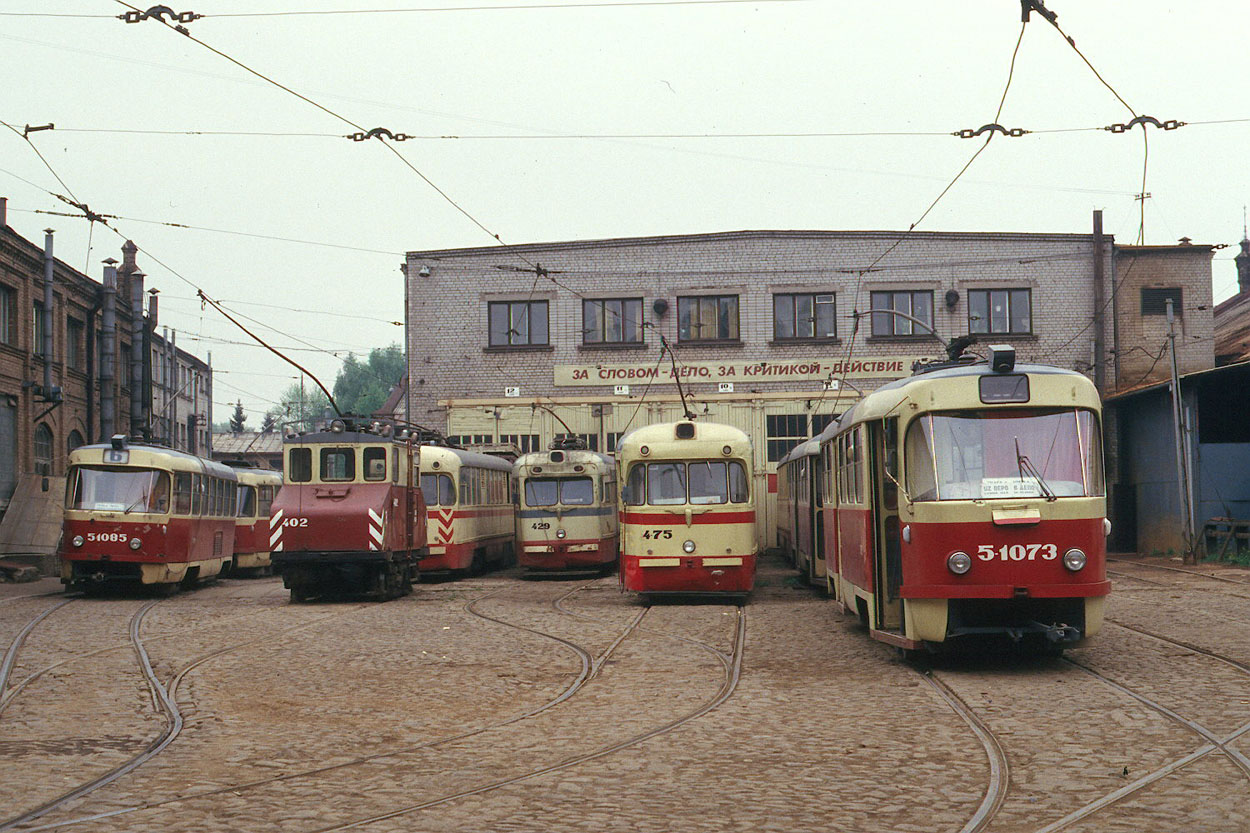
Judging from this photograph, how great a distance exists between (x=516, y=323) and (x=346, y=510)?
20.2 meters

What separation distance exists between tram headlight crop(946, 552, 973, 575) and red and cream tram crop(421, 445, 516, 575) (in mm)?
15743

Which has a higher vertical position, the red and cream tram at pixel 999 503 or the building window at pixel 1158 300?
the building window at pixel 1158 300

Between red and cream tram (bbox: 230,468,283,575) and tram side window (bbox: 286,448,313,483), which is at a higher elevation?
tram side window (bbox: 286,448,313,483)

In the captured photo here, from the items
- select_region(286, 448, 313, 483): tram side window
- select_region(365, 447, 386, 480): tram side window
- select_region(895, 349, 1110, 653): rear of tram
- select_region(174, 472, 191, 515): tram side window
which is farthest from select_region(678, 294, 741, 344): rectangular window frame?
select_region(895, 349, 1110, 653): rear of tram

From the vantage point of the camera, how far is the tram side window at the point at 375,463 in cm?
2192

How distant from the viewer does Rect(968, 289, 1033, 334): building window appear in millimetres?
40156

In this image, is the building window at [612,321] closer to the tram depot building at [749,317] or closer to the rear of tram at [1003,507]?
the tram depot building at [749,317]

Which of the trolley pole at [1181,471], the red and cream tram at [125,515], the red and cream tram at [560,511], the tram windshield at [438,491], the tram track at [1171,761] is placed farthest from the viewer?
the trolley pole at [1181,471]

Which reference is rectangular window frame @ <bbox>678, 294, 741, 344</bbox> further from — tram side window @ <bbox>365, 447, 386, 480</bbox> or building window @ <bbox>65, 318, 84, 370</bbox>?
tram side window @ <bbox>365, 447, 386, 480</bbox>

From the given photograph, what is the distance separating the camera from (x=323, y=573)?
21.9 m

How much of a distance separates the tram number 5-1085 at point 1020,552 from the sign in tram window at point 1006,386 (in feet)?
4.25

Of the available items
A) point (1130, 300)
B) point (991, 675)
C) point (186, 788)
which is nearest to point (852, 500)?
point (991, 675)

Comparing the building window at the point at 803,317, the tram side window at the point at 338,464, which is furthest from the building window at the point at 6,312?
the building window at the point at 803,317

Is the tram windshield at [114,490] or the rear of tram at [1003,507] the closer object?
the rear of tram at [1003,507]
